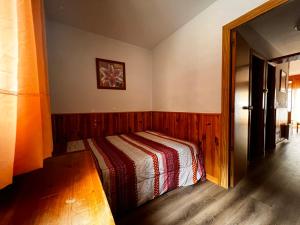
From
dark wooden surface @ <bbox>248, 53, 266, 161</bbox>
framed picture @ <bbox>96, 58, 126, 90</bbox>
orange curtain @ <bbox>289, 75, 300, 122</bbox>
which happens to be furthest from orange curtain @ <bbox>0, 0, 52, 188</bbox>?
orange curtain @ <bbox>289, 75, 300, 122</bbox>

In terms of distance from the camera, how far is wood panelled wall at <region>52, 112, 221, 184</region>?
1.78 m

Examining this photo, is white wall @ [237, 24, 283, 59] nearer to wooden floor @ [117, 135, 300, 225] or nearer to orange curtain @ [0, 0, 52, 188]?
wooden floor @ [117, 135, 300, 225]

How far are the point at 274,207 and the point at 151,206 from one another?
1268mm

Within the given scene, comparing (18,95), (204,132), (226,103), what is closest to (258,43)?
(226,103)

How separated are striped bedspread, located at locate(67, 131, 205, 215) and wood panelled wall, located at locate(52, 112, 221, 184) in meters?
0.19

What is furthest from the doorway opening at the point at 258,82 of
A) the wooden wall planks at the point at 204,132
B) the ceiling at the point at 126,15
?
the ceiling at the point at 126,15

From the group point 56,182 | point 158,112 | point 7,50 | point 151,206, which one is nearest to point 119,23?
point 158,112

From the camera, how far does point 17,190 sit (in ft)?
1.91

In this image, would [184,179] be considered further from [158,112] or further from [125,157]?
[158,112]

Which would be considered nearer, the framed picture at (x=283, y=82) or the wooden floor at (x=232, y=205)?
the wooden floor at (x=232, y=205)

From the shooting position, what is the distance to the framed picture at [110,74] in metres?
2.39

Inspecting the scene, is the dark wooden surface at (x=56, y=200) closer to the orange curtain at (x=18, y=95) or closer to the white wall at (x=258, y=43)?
the orange curtain at (x=18, y=95)

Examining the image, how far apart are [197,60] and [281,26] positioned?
1.60 metres

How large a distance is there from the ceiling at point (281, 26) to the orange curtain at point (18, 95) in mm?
2167
